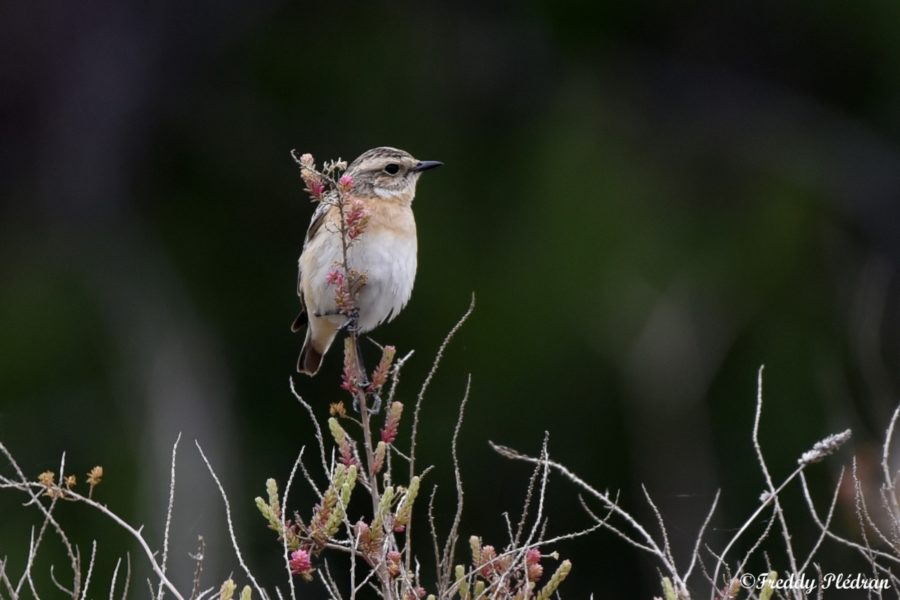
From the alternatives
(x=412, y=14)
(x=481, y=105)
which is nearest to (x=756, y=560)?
(x=481, y=105)

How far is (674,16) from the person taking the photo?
16.3 meters

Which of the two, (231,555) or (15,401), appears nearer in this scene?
(231,555)

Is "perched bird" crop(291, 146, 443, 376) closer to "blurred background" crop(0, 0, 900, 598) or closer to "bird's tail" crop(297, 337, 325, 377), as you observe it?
"bird's tail" crop(297, 337, 325, 377)

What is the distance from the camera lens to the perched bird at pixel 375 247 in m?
6.88

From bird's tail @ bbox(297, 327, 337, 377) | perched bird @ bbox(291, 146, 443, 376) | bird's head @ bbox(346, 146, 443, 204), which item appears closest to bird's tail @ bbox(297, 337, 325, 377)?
bird's tail @ bbox(297, 327, 337, 377)

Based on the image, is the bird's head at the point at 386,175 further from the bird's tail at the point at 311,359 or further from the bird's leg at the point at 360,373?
the bird's leg at the point at 360,373

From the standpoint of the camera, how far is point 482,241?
14.9 meters

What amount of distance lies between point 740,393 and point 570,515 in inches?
72.0

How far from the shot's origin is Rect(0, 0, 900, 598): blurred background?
13.9 metres

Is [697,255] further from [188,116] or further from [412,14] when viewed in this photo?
[188,116]

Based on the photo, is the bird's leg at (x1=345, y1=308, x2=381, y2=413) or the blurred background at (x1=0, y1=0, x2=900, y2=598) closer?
the bird's leg at (x1=345, y1=308, x2=381, y2=413)

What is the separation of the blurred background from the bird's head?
632cm

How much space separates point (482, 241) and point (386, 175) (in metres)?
7.72

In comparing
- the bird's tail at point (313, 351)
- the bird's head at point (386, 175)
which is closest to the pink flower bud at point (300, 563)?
the bird's head at point (386, 175)
